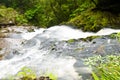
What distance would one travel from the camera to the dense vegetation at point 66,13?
41.7 ft

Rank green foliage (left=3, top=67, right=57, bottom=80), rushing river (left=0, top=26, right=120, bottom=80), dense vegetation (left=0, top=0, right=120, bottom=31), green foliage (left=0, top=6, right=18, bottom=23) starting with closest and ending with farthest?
green foliage (left=3, top=67, right=57, bottom=80)
rushing river (left=0, top=26, right=120, bottom=80)
dense vegetation (left=0, top=0, right=120, bottom=31)
green foliage (left=0, top=6, right=18, bottom=23)

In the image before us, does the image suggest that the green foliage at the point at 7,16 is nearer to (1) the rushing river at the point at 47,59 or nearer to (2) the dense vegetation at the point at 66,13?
(2) the dense vegetation at the point at 66,13

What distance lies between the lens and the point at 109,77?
2.27 m

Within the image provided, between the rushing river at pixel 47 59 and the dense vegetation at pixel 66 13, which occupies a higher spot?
the dense vegetation at pixel 66 13

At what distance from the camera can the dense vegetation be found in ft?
41.7

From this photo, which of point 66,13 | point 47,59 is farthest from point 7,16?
point 47,59

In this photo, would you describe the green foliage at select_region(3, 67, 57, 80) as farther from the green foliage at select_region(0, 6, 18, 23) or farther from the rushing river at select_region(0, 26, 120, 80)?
the green foliage at select_region(0, 6, 18, 23)

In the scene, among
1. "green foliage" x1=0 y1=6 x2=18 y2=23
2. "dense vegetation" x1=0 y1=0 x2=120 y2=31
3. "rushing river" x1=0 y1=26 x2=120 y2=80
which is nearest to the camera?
"rushing river" x1=0 y1=26 x2=120 y2=80

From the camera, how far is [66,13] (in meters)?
22.5

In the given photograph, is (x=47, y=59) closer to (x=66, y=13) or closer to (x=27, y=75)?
(x=27, y=75)

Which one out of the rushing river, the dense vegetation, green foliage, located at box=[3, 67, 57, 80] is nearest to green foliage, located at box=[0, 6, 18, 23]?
the dense vegetation

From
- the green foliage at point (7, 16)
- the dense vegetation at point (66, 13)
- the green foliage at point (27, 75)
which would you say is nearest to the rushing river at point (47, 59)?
the green foliage at point (27, 75)

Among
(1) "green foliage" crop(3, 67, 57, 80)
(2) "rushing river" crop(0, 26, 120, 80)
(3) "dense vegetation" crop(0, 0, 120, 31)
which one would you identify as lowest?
(1) "green foliage" crop(3, 67, 57, 80)

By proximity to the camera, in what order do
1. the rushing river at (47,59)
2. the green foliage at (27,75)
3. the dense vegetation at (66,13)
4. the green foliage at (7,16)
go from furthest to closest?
1. the green foliage at (7,16)
2. the dense vegetation at (66,13)
3. the rushing river at (47,59)
4. the green foliage at (27,75)
